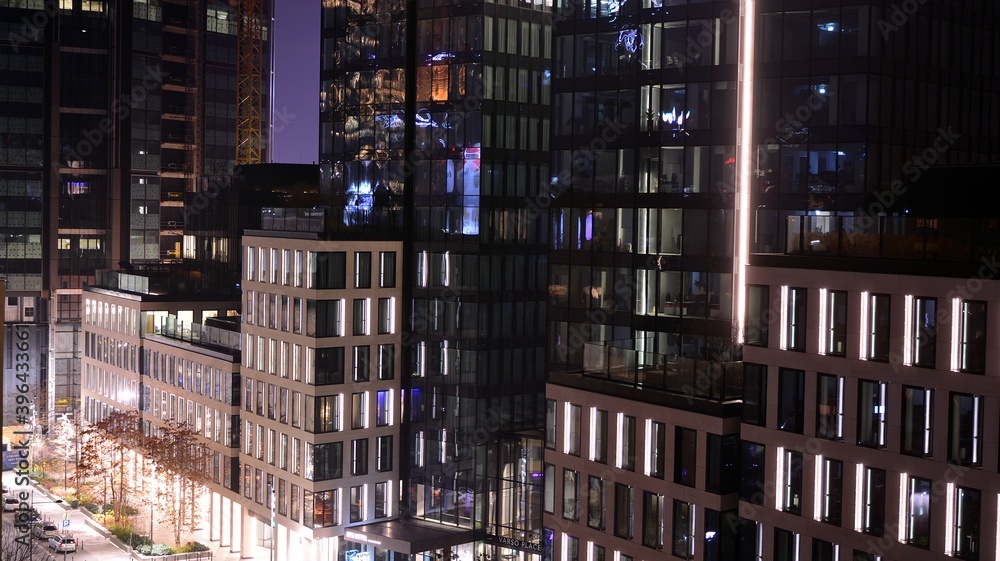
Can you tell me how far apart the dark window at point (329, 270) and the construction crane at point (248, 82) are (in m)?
78.2

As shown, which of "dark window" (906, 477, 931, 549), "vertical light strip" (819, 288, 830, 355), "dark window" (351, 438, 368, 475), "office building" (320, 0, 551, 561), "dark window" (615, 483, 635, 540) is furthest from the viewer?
"dark window" (351, 438, 368, 475)

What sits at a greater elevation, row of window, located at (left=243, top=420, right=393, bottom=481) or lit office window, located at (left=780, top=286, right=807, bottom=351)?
lit office window, located at (left=780, top=286, right=807, bottom=351)

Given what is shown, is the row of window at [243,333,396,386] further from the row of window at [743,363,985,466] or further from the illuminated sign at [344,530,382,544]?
the row of window at [743,363,985,466]

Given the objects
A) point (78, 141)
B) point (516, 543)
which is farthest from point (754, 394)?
point (78, 141)

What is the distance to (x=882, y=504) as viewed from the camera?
40.8 m

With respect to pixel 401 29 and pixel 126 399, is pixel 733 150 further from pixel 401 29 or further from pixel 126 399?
pixel 126 399

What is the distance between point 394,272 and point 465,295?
19.7 feet

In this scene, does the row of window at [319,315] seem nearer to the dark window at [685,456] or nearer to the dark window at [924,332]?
the dark window at [685,456]

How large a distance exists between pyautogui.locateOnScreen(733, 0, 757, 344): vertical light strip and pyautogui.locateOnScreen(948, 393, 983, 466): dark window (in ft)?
71.0

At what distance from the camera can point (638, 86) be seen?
64312mm

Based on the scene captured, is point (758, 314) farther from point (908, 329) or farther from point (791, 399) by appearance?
point (908, 329)

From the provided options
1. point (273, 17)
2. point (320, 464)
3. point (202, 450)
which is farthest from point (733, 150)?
point (273, 17)

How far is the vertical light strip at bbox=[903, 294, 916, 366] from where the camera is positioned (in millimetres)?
39969

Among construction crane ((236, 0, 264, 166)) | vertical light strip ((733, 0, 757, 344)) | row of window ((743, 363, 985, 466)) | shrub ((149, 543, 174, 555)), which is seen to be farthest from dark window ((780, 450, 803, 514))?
construction crane ((236, 0, 264, 166))
